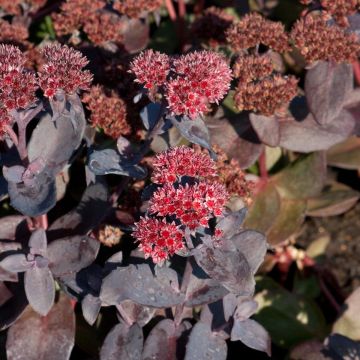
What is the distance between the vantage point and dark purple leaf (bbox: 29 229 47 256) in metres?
2.04

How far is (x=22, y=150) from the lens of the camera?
2072 millimetres

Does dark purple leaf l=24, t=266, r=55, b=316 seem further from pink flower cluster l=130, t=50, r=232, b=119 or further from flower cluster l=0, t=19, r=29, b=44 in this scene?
flower cluster l=0, t=19, r=29, b=44

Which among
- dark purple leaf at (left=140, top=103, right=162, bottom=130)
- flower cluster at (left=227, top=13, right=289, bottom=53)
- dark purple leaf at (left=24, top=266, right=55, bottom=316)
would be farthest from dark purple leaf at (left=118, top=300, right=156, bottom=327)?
flower cluster at (left=227, top=13, right=289, bottom=53)

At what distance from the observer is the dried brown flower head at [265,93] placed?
2213mm

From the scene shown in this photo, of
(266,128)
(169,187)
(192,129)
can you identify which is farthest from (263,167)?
(169,187)

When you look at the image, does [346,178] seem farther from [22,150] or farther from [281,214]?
[22,150]

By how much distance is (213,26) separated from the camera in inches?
110

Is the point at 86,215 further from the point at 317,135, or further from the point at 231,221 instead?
the point at 317,135

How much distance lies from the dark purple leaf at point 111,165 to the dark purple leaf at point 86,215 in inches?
4.0

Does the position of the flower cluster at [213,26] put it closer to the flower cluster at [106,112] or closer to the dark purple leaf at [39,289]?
the flower cluster at [106,112]

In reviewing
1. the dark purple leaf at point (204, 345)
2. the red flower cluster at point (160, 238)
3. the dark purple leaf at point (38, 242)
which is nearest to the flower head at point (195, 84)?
the red flower cluster at point (160, 238)

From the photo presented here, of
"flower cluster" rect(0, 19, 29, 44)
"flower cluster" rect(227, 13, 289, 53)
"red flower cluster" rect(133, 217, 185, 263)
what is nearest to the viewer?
"red flower cluster" rect(133, 217, 185, 263)

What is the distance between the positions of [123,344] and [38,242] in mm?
403

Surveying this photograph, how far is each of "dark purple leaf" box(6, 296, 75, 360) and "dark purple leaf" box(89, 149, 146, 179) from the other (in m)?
0.51
